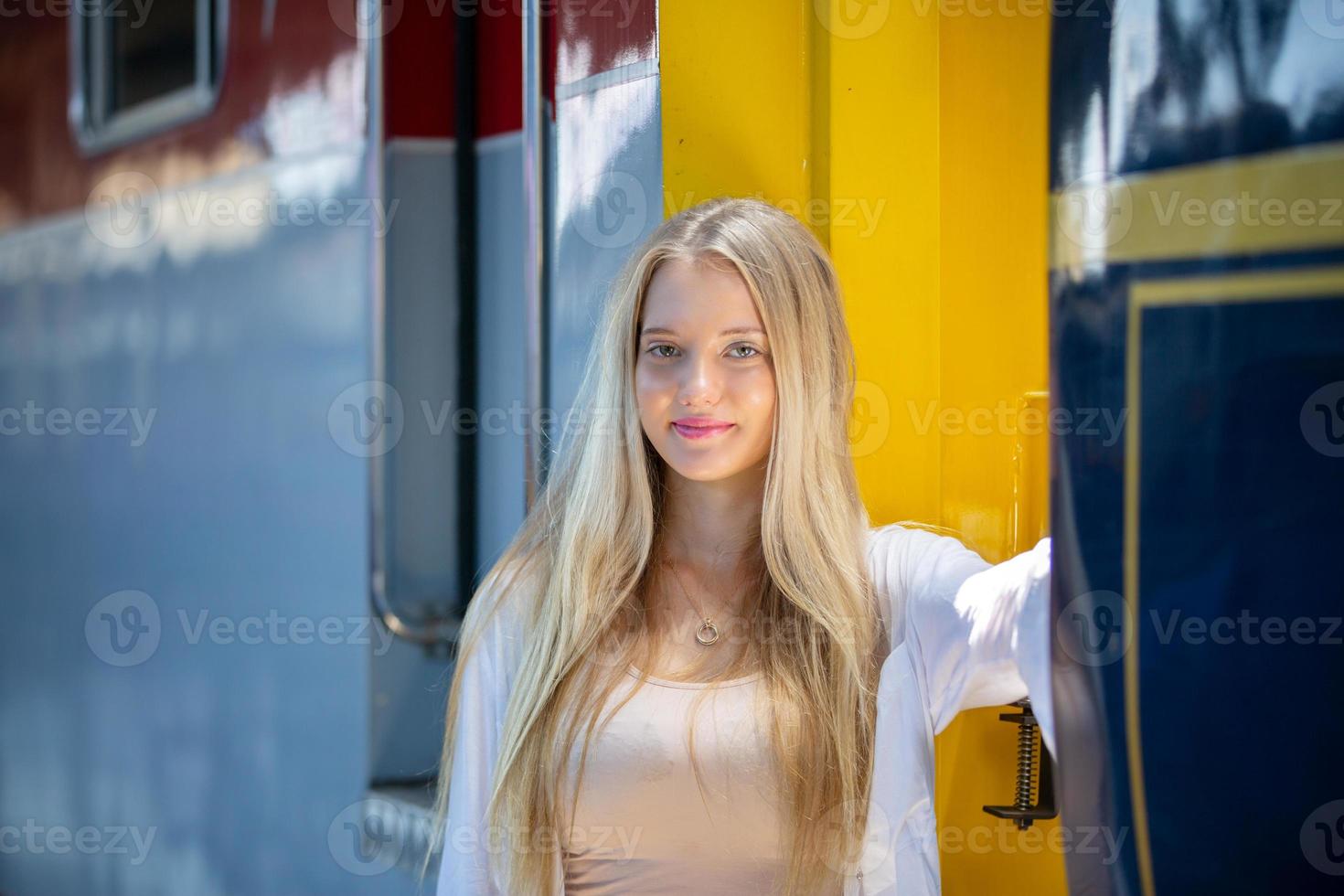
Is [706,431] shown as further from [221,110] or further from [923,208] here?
[221,110]

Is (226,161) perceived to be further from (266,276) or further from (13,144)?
(13,144)

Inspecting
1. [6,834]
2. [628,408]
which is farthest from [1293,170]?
[6,834]

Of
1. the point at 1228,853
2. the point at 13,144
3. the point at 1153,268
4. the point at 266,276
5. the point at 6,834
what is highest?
the point at 13,144

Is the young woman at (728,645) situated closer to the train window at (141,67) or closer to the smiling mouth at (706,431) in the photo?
the smiling mouth at (706,431)

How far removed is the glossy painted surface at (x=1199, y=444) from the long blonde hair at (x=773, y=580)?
280mm

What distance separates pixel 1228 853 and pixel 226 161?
2081mm

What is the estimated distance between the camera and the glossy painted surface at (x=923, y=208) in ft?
4.58

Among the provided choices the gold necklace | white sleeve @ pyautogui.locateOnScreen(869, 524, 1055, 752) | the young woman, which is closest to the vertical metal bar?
the young woman

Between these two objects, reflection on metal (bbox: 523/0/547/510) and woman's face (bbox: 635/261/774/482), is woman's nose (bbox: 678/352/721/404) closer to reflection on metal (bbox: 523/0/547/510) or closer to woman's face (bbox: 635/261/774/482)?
woman's face (bbox: 635/261/774/482)

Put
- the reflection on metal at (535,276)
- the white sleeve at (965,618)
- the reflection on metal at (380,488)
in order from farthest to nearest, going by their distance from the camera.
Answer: the reflection on metal at (380,488)
the reflection on metal at (535,276)
the white sleeve at (965,618)

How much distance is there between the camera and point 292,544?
2.24 m

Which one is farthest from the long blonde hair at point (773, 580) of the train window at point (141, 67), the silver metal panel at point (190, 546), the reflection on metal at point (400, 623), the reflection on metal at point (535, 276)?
the train window at point (141, 67)

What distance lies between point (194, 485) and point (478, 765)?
1373 millimetres

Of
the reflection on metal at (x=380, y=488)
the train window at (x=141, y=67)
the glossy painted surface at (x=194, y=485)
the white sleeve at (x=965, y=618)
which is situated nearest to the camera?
the white sleeve at (x=965, y=618)
